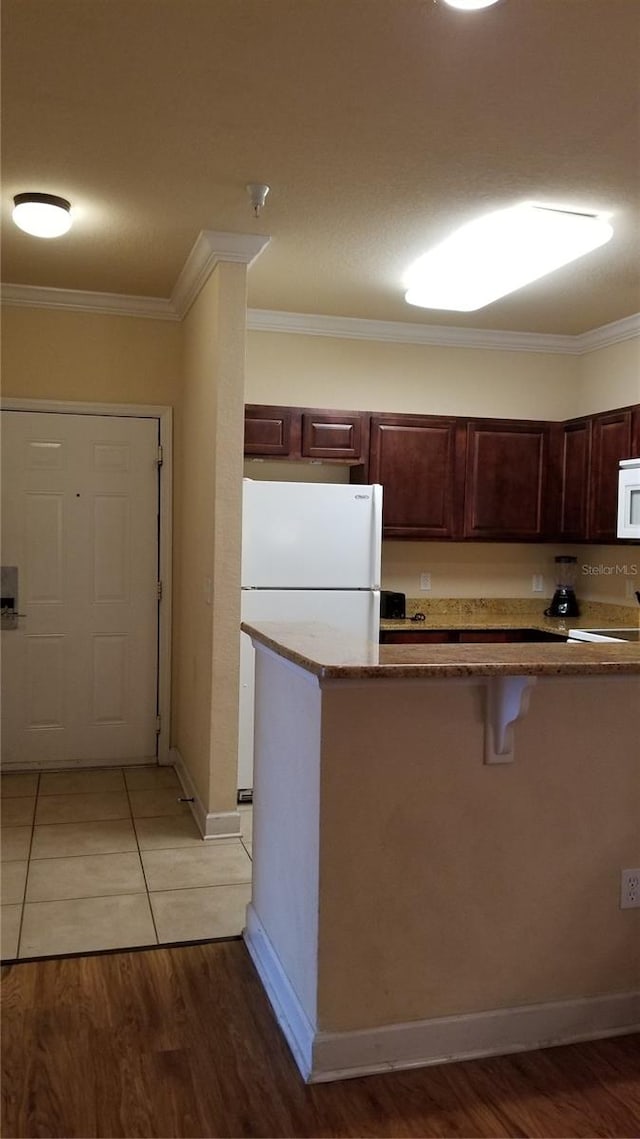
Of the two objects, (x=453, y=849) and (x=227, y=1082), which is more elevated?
(x=453, y=849)

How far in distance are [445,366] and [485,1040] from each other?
12.9ft

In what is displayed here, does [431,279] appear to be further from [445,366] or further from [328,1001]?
[328,1001]

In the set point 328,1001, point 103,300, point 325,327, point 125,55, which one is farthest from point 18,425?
point 328,1001

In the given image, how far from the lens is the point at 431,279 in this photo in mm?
4043

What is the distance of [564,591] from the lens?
5.51 meters

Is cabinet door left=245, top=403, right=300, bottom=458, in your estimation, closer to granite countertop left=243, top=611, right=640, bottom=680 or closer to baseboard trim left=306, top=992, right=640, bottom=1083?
granite countertop left=243, top=611, right=640, bottom=680

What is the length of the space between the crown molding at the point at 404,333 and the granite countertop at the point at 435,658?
2.93 metres

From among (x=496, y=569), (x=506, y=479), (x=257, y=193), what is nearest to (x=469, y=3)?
(x=257, y=193)

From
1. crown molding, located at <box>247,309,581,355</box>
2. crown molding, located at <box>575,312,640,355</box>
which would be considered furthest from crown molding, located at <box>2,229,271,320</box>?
crown molding, located at <box>575,312,640,355</box>

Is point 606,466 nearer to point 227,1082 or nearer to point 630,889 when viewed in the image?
point 630,889

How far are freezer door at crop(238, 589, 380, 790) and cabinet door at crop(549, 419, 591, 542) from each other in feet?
4.44

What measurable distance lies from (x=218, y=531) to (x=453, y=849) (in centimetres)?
199

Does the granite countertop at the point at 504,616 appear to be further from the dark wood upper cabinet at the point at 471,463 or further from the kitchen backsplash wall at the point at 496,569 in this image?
the dark wood upper cabinet at the point at 471,463

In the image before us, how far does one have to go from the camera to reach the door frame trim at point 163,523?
16.1 ft
